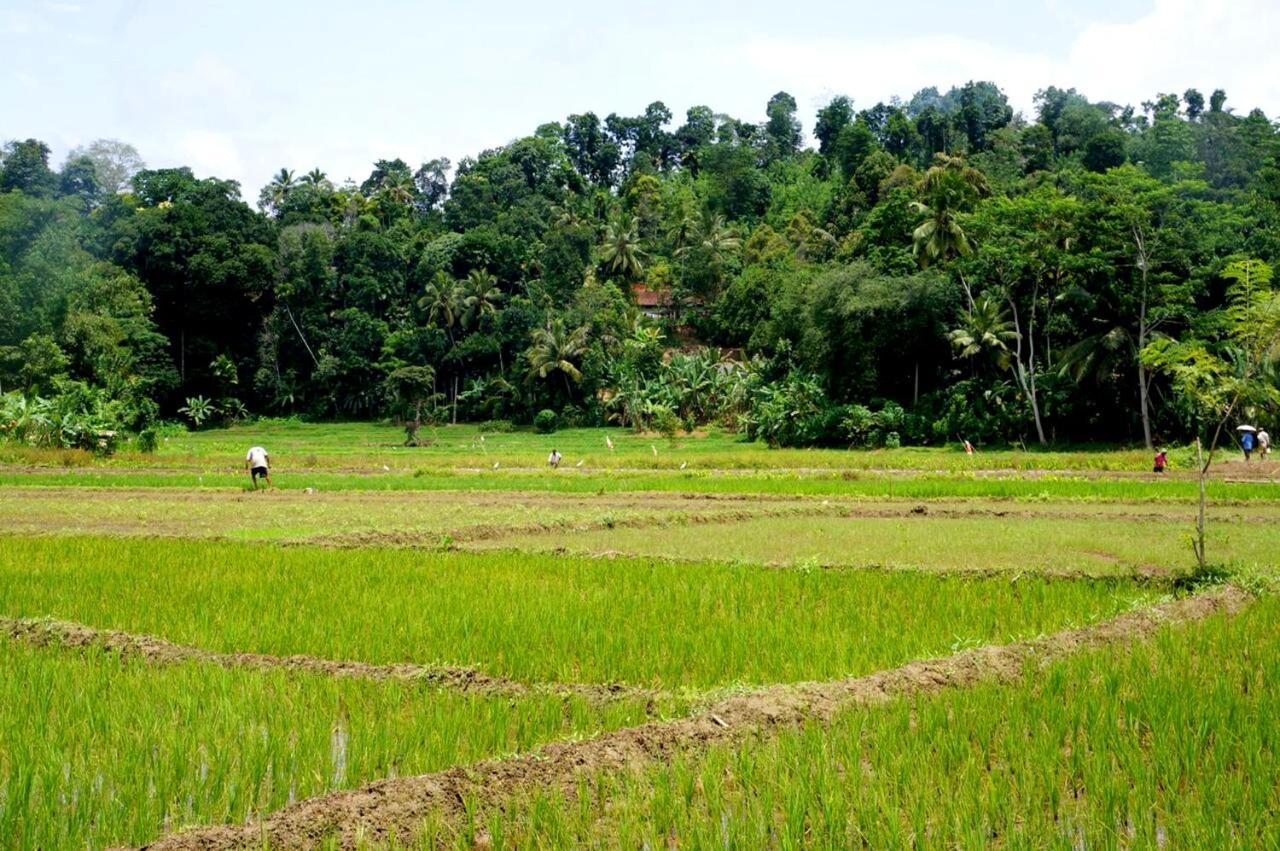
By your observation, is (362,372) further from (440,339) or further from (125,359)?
(125,359)

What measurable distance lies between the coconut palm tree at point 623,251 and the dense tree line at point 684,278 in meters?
0.26

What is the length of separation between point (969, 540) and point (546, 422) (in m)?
35.2

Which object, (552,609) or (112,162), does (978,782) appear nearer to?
(552,609)

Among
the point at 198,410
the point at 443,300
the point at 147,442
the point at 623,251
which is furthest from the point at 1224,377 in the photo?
the point at 198,410

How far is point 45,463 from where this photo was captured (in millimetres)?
26531

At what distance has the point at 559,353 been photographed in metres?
46.9

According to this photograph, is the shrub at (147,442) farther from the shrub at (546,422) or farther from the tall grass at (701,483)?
the shrub at (546,422)

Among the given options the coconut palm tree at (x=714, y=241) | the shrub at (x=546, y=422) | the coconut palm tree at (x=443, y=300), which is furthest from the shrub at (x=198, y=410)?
the coconut palm tree at (x=714, y=241)

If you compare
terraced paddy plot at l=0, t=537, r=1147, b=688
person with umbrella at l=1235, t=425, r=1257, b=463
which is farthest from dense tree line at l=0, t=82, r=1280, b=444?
terraced paddy plot at l=0, t=537, r=1147, b=688

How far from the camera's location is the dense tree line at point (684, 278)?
101 ft

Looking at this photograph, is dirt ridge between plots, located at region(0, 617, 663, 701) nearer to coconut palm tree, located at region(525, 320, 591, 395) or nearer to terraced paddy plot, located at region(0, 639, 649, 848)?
terraced paddy plot, located at region(0, 639, 649, 848)

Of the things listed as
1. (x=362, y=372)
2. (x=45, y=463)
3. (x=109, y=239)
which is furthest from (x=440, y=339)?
(x=45, y=463)

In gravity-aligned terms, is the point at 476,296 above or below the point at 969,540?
above

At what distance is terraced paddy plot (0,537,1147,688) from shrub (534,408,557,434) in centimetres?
3521
